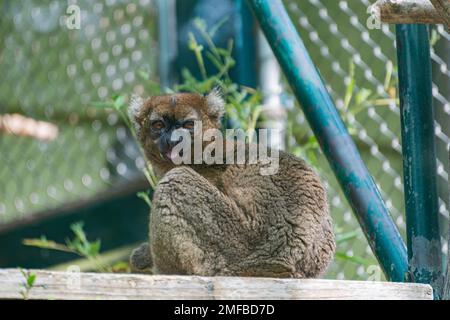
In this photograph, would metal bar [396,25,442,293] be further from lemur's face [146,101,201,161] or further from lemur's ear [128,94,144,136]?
lemur's ear [128,94,144,136]

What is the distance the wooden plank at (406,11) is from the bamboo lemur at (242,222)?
45.6 inches

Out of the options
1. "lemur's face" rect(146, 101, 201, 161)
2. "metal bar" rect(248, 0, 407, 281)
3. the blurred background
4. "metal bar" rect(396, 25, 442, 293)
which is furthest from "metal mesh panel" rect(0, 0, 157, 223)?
"metal bar" rect(396, 25, 442, 293)

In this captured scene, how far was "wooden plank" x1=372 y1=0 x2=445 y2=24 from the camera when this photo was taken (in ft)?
10.6

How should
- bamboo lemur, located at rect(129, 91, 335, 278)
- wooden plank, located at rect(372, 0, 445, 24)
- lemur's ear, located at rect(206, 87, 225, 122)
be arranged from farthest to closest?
lemur's ear, located at rect(206, 87, 225, 122) < bamboo lemur, located at rect(129, 91, 335, 278) < wooden plank, located at rect(372, 0, 445, 24)

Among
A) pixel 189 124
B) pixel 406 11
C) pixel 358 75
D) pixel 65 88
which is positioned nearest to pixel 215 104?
pixel 189 124

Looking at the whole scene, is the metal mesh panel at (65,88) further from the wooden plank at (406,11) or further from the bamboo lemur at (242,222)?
the wooden plank at (406,11)

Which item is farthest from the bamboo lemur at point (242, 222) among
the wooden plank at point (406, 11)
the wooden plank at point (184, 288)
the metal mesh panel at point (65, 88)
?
the metal mesh panel at point (65, 88)

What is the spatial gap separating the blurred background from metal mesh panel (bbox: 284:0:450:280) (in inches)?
0.5

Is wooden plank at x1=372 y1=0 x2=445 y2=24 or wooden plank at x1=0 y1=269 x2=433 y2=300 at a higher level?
wooden plank at x1=372 y1=0 x2=445 y2=24
